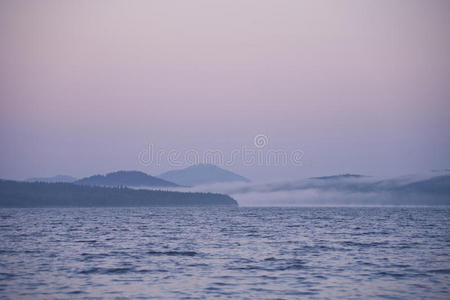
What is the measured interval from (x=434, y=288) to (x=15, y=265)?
26111mm

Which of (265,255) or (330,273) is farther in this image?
(265,255)

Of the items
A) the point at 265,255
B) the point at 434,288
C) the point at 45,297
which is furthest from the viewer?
the point at 265,255

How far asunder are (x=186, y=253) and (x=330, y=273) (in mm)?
14854

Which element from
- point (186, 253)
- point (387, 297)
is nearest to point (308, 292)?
point (387, 297)

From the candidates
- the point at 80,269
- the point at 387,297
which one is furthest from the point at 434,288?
the point at 80,269

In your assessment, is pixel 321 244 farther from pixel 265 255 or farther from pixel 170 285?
pixel 170 285

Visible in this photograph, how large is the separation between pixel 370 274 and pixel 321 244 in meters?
20.5

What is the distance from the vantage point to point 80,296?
2806cm

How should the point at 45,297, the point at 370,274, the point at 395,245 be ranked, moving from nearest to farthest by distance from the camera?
the point at 45,297, the point at 370,274, the point at 395,245

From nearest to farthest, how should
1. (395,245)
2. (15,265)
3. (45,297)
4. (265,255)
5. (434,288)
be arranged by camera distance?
(45,297), (434,288), (15,265), (265,255), (395,245)

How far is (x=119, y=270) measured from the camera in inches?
1426

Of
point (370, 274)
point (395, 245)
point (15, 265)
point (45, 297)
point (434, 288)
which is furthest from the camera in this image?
point (395, 245)

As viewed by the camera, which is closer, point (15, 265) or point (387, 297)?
point (387, 297)

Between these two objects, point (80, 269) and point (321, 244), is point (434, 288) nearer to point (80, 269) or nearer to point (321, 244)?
point (80, 269)
